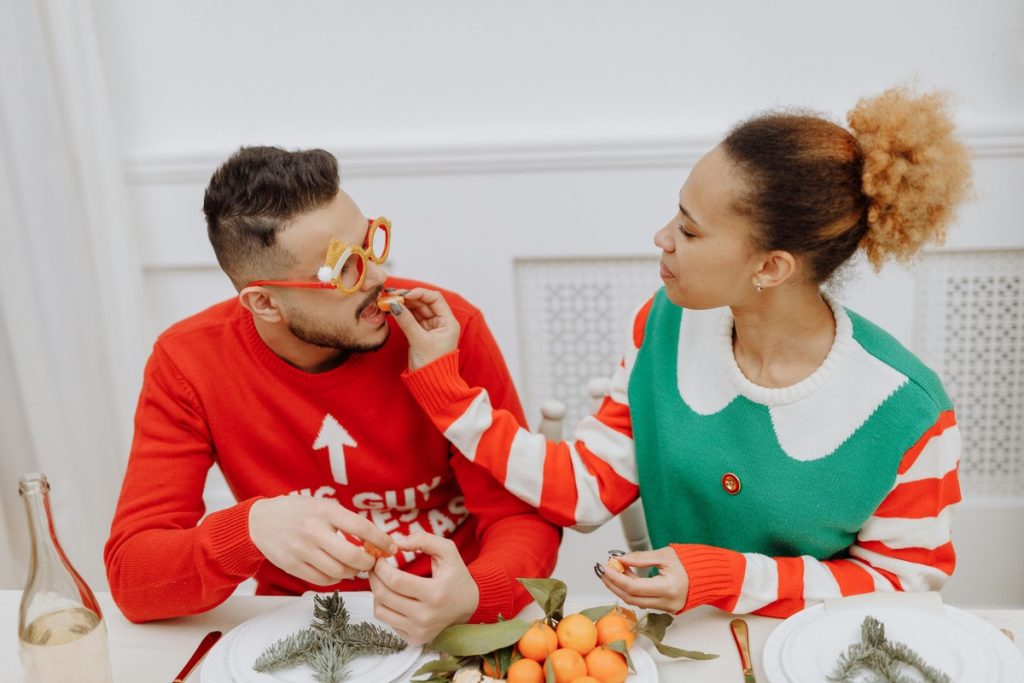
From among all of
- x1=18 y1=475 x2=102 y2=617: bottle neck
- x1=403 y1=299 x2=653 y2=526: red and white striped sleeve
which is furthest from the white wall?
x1=18 y1=475 x2=102 y2=617: bottle neck

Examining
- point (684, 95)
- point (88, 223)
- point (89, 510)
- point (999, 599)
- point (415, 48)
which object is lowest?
point (999, 599)

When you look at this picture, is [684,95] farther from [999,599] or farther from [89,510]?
[89,510]

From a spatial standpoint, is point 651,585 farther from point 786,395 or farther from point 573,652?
point 786,395

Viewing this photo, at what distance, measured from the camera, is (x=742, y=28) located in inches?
78.9

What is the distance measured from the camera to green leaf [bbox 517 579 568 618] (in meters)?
1.12

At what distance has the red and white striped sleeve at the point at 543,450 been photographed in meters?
1.43

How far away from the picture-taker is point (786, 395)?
1349 millimetres

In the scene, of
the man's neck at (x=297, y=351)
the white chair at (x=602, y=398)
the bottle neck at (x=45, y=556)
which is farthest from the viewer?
the white chair at (x=602, y=398)

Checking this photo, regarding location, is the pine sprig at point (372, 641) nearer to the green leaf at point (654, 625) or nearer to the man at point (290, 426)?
the man at point (290, 426)

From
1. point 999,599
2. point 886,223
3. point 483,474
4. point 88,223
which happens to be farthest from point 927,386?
point 88,223

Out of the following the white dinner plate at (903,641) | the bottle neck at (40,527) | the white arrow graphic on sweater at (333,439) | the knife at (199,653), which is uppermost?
the bottle neck at (40,527)

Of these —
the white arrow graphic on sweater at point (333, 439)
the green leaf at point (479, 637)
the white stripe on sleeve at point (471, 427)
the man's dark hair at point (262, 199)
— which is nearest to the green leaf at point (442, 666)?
the green leaf at point (479, 637)

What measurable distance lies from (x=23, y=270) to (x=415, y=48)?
3.15 ft

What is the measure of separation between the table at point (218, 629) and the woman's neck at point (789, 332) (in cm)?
34
